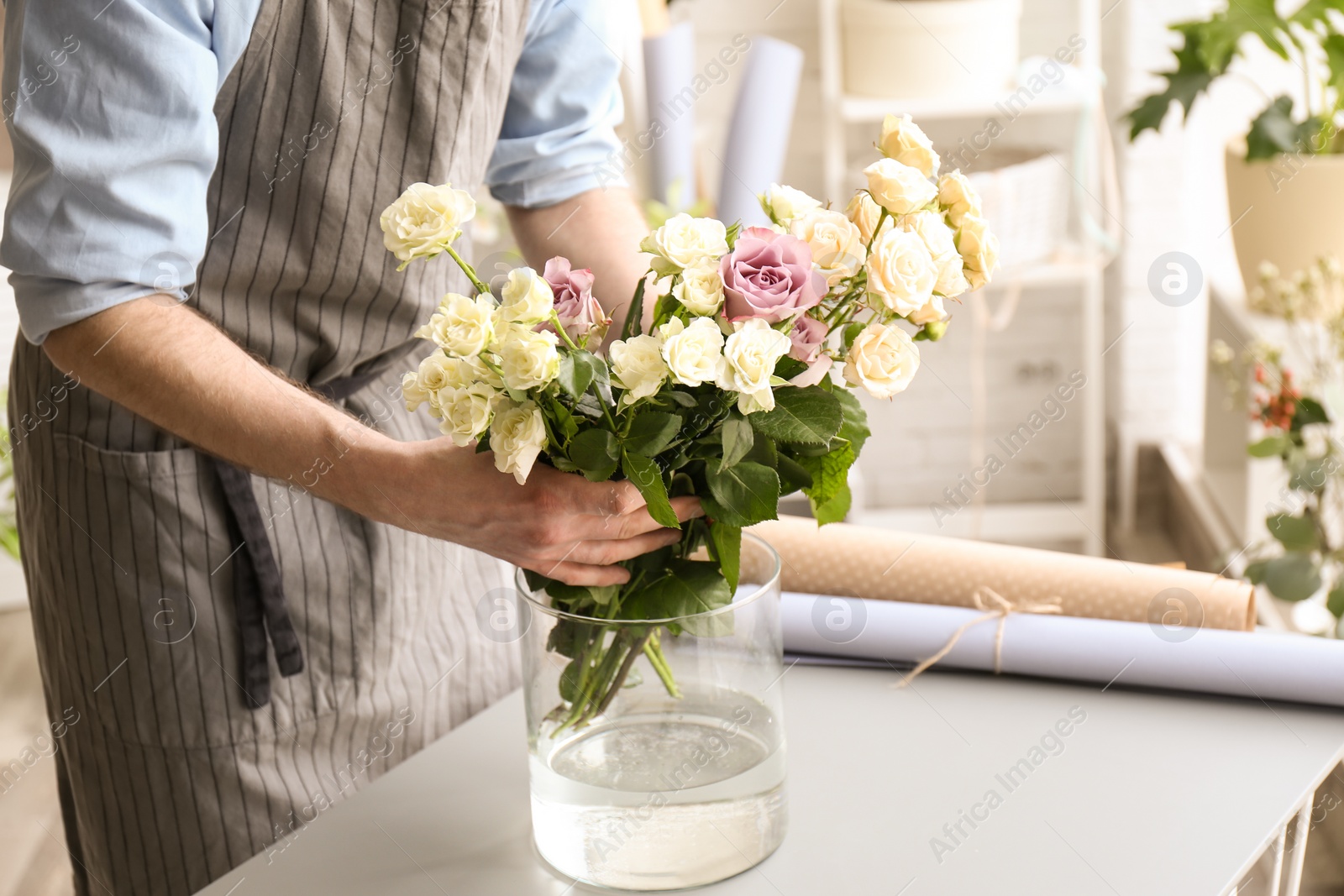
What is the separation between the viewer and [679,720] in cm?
79

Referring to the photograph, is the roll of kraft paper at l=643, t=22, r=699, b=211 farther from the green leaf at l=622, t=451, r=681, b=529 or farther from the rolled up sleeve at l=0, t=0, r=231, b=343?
the green leaf at l=622, t=451, r=681, b=529

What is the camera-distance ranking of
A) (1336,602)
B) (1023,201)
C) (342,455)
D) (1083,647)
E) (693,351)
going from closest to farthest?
(693,351)
(342,455)
(1083,647)
(1336,602)
(1023,201)

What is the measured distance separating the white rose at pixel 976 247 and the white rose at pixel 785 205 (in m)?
0.09

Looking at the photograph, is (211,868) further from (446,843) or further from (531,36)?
(531,36)

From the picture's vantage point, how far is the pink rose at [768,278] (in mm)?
651

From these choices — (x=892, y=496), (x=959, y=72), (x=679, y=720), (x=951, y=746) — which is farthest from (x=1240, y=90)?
(x=679, y=720)

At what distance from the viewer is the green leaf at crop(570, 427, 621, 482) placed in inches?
27.4

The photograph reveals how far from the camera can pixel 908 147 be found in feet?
2.37

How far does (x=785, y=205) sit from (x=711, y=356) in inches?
5.0

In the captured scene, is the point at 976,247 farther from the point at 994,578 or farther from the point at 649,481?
the point at 994,578

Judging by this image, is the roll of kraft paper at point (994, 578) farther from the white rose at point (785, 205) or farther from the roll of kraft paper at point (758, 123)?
the roll of kraft paper at point (758, 123)

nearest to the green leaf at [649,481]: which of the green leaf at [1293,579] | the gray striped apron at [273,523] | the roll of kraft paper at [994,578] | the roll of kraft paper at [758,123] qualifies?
the roll of kraft paper at [994,578]

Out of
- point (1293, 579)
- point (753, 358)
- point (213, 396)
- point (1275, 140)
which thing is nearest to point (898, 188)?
point (753, 358)

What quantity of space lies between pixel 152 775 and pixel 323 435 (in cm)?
46
